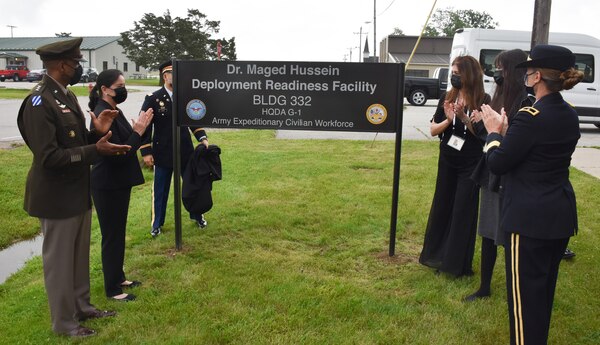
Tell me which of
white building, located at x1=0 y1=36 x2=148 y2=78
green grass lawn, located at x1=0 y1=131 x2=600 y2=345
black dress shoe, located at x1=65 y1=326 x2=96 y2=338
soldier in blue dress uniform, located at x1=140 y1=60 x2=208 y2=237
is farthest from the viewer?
white building, located at x1=0 y1=36 x2=148 y2=78

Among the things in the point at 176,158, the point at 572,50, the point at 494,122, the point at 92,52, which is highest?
the point at 92,52

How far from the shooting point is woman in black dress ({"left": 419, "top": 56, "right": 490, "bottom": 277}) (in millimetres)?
3961

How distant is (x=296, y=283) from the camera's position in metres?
4.15

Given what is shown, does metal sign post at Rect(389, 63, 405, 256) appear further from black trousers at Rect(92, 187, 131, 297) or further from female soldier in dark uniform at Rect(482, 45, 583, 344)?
black trousers at Rect(92, 187, 131, 297)

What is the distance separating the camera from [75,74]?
321cm

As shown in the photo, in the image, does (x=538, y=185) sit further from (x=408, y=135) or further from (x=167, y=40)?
(x=167, y=40)

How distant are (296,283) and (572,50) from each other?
1396cm

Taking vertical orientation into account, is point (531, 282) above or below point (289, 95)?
below

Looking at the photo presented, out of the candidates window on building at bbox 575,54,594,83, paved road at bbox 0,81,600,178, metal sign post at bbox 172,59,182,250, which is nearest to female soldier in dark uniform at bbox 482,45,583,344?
metal sign post at bbox 172,59,182,250

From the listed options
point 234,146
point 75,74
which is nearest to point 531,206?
point 75,74

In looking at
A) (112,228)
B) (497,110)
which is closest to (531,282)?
(497,110)

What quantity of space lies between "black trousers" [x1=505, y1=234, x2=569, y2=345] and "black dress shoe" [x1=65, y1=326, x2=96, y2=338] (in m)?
2.49

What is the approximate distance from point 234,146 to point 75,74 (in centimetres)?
821

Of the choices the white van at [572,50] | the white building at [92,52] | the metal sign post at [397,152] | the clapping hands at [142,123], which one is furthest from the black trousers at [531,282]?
the white building at [92,52]
